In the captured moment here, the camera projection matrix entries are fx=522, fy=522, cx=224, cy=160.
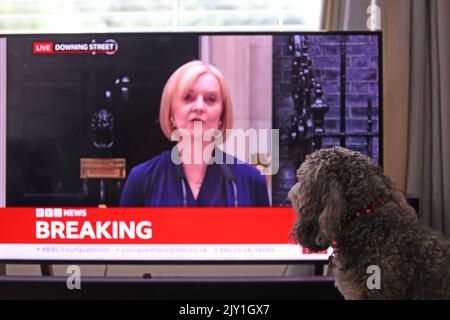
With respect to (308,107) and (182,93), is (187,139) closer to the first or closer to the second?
(182,93)

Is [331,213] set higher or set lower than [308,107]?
lower

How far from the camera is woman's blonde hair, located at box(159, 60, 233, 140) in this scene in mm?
2410

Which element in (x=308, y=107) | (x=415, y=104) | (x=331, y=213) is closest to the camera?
(x=331, y=213)

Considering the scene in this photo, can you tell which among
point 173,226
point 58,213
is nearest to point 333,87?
point 173,226

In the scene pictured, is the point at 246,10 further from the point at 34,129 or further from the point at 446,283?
the point at 446,283

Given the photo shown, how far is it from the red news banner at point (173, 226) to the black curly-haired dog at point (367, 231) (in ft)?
2.85

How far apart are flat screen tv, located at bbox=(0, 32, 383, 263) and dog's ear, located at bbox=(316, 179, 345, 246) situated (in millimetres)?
945

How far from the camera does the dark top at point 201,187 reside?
2418 millimetres

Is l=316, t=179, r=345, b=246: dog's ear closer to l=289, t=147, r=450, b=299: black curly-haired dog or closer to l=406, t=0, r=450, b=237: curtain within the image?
l=289, t=147, r=450, b=299: black curly-haired dog

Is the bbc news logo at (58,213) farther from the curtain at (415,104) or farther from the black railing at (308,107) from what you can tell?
the curtain at (415,104)

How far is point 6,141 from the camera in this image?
245 cm

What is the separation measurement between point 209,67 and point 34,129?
2.85ft

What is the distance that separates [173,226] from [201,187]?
0.22 m

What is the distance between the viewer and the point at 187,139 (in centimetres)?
241
